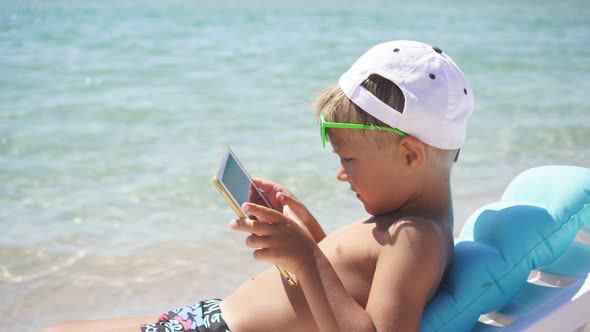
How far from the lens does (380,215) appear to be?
2.07m

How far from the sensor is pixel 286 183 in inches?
197

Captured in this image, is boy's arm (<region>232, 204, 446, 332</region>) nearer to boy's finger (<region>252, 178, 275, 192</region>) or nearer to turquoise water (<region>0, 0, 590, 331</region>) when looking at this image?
boy's finger (<region>252, 178, 275, 192</region>)

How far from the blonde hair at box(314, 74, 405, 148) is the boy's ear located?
42 mm

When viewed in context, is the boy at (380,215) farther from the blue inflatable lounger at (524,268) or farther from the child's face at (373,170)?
the blue inflatable lounger at (524,268)

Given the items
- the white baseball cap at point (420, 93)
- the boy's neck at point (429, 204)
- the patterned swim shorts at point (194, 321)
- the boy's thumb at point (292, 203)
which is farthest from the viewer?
the boy's thumb at point (292, 203)

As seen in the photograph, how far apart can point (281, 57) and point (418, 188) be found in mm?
8177

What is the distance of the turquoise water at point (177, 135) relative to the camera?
3.78 metres

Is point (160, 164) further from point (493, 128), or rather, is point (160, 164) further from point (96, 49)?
point (96, 49)

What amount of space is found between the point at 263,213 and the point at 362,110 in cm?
41

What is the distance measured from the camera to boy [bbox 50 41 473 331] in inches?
71.6

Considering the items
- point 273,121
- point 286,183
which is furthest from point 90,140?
point 286,183

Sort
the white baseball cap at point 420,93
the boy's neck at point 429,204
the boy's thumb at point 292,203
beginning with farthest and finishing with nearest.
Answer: the boy's thumb at point 292,203 < the boy's neck at point 429,204 < the white baseball cap at point 420,93

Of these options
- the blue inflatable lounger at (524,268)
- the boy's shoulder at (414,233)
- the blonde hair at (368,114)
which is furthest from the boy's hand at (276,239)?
the blue inflatable lounger at (524,268)

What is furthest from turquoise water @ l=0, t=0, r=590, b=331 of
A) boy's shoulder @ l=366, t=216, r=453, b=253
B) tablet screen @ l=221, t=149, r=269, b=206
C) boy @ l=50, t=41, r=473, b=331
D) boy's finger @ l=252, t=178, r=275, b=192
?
boy's shoulder @ l=366, t=216, r=453, b=253
